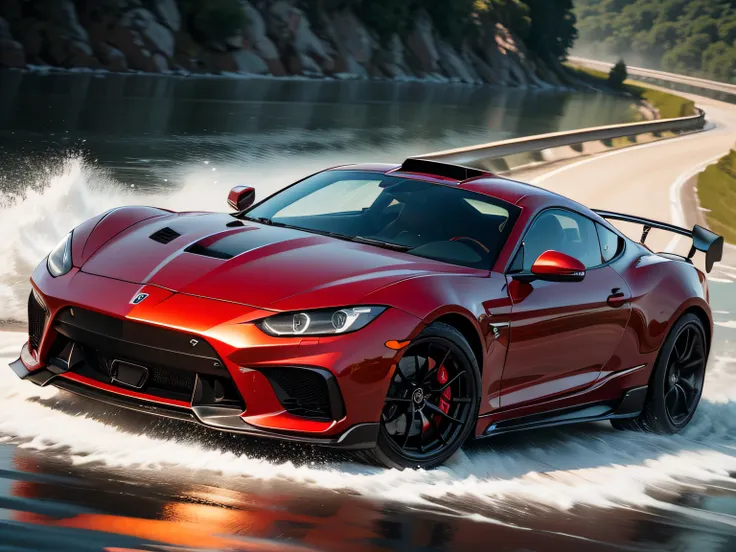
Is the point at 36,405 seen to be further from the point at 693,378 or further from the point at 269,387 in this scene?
the point at 693,378

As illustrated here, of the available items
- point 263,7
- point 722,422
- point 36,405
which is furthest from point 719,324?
point 263,7

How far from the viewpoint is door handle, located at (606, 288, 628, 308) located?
23.6 ft

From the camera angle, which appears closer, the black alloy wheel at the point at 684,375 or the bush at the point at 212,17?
the black alloy wheel at the point at 684,375

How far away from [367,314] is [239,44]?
57426 millimetres

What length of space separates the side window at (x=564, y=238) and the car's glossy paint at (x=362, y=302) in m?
0.07

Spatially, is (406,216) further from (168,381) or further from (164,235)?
(168,381)

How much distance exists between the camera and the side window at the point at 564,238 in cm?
682

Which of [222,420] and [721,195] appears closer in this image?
[222,420]

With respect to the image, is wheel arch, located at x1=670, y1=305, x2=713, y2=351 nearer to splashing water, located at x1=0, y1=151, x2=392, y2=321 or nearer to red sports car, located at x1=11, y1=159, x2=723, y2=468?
red sports car, located at x1=11, y1=159, x2=723, y2=468

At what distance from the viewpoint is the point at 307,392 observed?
532 centimetres

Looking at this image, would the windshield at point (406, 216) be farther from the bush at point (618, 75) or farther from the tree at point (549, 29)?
the bush at point (618, 75)

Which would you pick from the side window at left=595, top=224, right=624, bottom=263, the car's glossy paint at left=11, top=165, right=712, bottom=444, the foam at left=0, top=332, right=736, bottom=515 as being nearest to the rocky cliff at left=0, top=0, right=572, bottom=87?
the side window at left=595, top=224, right=624, bottom=263

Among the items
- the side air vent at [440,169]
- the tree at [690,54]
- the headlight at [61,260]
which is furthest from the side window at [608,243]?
the tree at [690,54]

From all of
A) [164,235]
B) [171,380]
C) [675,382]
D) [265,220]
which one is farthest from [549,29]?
[171,380]
